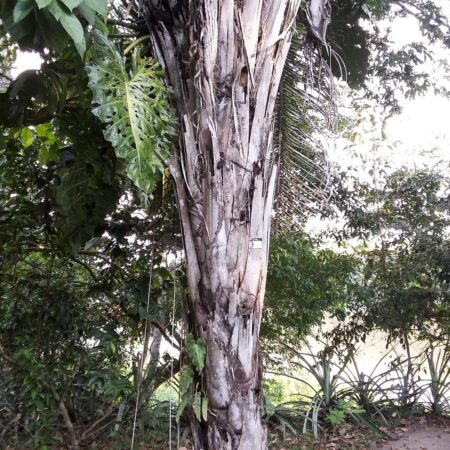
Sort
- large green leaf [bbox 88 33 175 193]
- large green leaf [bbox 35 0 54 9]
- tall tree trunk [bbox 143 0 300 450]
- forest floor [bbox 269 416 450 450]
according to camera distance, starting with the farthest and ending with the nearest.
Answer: forest floor [bbox 269 416 450 450] → tall tree trunk [bbox 143 0 300 450] → large green leaf [bbox 88 33 175 193] → large green leaf [bbox 35 0 54 9]

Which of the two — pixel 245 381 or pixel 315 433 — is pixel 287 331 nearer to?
pixel 315 433

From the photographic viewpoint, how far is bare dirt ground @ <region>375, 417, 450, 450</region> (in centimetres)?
487

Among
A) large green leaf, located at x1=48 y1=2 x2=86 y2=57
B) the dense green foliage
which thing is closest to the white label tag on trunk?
the dense green foliage

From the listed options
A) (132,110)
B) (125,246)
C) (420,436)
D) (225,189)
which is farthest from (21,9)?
(420,436)

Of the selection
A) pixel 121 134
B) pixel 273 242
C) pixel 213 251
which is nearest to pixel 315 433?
pixel 273 242

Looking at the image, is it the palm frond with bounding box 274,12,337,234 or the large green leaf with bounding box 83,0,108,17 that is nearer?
the large green leaf with bounding box 83,0,108,17

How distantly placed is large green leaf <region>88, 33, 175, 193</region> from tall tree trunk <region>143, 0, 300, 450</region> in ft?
0.53

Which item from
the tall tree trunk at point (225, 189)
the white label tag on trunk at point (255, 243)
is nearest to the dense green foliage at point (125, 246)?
the tall tree trunk at point (225, 189)

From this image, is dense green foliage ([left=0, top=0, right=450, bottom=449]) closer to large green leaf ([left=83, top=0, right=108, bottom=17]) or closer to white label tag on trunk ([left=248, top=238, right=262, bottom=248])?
large green leaf ([left=83, top=0, right=108, bottom=17])

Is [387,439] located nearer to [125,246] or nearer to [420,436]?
[420,436]

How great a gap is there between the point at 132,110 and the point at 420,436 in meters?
4.62

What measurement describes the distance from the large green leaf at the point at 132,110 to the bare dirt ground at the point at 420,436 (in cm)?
392

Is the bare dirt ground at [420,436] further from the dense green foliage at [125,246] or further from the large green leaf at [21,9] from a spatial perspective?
the large green leaf at [21,9]

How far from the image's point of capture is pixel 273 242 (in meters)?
4.50
